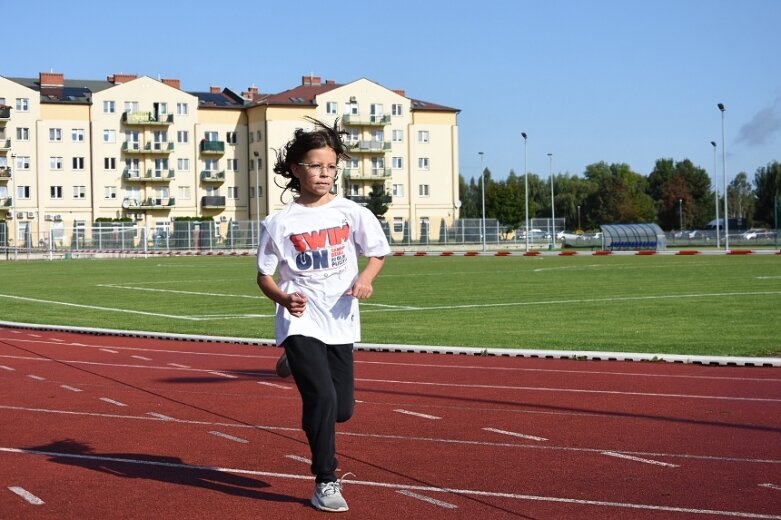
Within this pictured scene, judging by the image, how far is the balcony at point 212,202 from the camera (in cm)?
10725

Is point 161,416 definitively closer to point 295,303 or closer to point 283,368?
point 283,368

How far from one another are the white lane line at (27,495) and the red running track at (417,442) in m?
0.02

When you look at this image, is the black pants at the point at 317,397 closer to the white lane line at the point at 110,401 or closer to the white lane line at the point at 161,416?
the white lane line at the point at 161,416

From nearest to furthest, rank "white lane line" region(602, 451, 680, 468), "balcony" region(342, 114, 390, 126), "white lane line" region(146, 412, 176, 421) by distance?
"white lane line" region(602, 451, 680, 468), "white lane line" region(146, 412, 176, 421), "balcony" region(342, 114, 390, 126)

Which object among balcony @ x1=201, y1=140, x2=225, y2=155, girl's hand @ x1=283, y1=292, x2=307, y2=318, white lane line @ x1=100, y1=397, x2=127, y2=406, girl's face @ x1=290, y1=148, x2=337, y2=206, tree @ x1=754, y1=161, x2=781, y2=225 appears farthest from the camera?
tree @ x1=754, y1=161, x2=781, y2=225

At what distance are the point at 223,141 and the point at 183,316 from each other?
8582 centimetres

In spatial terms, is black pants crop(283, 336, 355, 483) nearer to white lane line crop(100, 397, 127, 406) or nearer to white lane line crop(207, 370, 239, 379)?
white lane line crop(100, 397, 127, 406)

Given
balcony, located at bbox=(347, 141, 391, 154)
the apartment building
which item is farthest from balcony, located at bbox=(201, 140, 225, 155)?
balcony, located at bbox=(347, 141, 391, 154)

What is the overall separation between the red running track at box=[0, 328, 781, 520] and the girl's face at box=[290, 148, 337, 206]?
1707 millimetres

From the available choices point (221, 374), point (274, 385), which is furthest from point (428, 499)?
point (221, 374)

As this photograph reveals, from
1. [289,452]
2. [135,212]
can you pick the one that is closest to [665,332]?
[289,452]

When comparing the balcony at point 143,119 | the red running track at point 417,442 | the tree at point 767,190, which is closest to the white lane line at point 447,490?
the red running track at point 417,442

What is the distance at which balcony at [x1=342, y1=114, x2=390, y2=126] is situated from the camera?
108m

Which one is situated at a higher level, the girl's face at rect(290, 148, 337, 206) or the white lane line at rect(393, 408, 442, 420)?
the girl's face at rect(290, 148, 337, 206)
